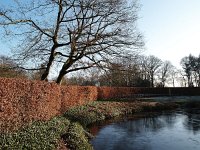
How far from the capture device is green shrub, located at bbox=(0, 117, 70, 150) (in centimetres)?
1102

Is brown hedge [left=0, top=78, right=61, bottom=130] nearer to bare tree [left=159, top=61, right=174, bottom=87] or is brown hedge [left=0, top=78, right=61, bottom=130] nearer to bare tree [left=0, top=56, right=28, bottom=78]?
bare tree [left=0, top=56, right=28, bottom=78]

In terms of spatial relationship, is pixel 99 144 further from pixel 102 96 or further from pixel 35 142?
pixel 102 96

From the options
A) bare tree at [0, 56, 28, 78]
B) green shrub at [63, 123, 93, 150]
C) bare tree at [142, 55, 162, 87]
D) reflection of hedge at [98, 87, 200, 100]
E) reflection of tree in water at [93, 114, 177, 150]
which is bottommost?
reflection of tree in water at [93, 114, 177, 150]

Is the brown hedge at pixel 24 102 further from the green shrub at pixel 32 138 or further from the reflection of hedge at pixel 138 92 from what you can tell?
the reflection of hedge at pixel 138 92

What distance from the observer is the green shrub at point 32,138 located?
36.1ft

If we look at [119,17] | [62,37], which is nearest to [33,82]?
[62,37]

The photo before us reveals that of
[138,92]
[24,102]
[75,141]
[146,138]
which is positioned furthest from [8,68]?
[138,92]

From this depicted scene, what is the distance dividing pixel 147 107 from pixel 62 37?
59.2ft

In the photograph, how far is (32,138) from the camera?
12.4 meters

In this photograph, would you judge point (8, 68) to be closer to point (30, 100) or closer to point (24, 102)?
point (30, 100)

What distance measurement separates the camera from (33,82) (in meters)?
16.3

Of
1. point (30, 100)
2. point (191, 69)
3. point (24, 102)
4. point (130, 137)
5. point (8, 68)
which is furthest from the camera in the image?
point (191, 69)

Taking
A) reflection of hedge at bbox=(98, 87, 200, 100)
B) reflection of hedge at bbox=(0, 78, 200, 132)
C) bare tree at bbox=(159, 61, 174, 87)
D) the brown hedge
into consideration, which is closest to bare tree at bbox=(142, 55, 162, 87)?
bare tree at bbox=(159, 61, 174, 87)

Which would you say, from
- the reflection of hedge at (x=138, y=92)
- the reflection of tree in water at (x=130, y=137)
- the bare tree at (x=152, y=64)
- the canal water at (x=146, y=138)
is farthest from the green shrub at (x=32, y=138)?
the bare tree at (x=152, y=64)
